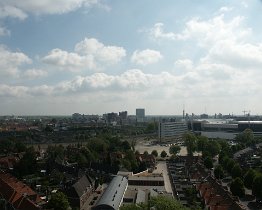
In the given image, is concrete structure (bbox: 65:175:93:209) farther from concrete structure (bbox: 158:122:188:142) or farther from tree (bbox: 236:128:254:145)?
concrete structure (bbox: 158:122:188:142)

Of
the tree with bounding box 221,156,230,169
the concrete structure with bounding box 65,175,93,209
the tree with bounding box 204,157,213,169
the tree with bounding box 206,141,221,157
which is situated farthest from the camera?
the tree with bounding box 206,141,221,157

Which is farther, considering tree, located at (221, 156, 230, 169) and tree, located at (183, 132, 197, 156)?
tree, located at (183, 132, 197, 156)

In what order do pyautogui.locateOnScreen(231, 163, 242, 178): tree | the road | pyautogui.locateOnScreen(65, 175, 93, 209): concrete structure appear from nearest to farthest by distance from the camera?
1. pyautogui.locateOnScreen(65, 175, 93, 209): concrete structure
2. the road
3. pyautogui.locateOnScreen(231, 163, 242, 178): tree

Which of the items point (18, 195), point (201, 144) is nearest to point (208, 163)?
point (201, 144)

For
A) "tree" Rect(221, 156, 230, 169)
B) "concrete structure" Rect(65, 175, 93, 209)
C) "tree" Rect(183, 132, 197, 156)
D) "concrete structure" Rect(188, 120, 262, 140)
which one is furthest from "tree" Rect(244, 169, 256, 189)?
"concrete structure" Rect(188, 120, 262, 140)

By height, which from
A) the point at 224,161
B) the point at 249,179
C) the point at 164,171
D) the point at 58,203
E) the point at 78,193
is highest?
the point at 224,161

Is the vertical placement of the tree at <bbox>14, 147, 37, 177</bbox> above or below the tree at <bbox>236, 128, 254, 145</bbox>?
below

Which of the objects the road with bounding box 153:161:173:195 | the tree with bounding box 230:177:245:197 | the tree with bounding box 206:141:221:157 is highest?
Result: the tree with bounding box 206:141:221:157

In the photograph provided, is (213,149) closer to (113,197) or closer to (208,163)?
(208,163)
